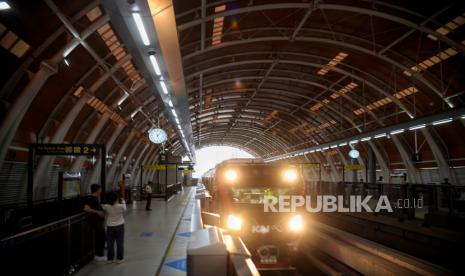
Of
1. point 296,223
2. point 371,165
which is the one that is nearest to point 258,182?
point 296,223

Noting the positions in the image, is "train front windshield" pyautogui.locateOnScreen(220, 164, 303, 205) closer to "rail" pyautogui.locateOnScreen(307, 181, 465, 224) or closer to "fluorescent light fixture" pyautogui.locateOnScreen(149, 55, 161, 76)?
"fluorescent light fixture" pyautogui.locateOnScreen(149, 55, 161, 76)

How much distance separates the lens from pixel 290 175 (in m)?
10.2

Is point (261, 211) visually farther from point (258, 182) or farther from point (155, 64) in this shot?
point (155, 64)

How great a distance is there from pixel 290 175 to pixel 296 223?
1.38 m

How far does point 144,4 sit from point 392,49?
64.8 ft

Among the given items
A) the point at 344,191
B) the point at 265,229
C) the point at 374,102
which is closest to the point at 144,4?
the point at 265,229

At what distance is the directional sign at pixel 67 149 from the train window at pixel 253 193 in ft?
14.4

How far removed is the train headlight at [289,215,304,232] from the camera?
934cm

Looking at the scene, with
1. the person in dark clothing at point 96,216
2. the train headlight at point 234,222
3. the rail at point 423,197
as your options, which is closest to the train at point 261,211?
the train headlight at point 234,222

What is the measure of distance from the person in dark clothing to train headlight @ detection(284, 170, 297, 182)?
486cm

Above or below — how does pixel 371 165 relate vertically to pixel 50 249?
above

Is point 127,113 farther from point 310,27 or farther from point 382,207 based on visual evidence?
point 382,207

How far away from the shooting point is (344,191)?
21.2 meters

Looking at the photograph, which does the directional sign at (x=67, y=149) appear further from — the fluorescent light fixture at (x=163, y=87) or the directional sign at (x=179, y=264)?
the directional sign at (x=179, y=264)
